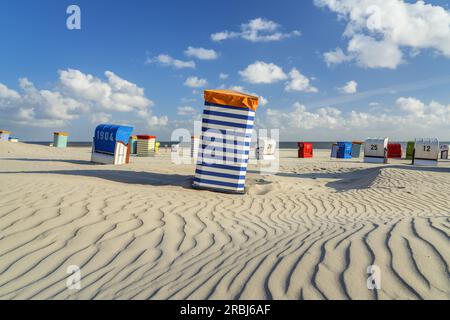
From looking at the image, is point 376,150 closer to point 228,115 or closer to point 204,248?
point 228,115

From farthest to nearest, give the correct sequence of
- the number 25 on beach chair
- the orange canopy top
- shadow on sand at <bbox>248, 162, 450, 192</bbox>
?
the number 25 on beach chair, shadow on sand at <bbox>248, 162, 450, 192</bbox>, the orange canopy top

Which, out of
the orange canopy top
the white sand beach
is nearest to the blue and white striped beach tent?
the orange canopy top

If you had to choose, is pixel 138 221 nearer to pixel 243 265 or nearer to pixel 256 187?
pixel 243 265

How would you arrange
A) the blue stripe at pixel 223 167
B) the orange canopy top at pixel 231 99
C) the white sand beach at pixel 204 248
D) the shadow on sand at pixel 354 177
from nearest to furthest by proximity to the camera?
1. the white sand beach at pixel 204 248
2. the orange canopy top at pixel 231 99
3. the blue stripe at pixel 223 167
4. the shadow on sand at pixel 354 177

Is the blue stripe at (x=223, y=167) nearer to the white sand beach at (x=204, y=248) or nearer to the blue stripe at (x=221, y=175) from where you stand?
the blue stripe at (x=221, y=175)

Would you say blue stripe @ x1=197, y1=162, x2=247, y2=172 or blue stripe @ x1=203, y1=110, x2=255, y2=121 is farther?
blue stripe @ x1=197, y1=162, x2=247, y2=172

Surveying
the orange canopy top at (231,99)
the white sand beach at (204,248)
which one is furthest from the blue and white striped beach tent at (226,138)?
the white sand beach at (204,248)

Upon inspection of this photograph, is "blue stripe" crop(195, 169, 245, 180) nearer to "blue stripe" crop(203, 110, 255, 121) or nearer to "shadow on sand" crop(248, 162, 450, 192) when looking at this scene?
"blue stripe" crop(203, 110, 255, 121)

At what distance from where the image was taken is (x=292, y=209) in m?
5.33

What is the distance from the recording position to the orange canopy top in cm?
639

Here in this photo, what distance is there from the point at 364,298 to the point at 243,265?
3.06 feet

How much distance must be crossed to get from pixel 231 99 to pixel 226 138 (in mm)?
838

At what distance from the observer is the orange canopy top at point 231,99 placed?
6387mm
